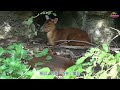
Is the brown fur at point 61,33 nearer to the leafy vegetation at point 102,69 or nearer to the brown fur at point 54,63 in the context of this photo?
the brown fur at point 54,63

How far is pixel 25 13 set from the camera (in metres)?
6.31

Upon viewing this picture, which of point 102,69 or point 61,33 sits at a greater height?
point 61,33

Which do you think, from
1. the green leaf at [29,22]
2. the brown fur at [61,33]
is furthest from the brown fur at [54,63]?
the green leaf at [29,22]

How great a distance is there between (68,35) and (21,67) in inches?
Result: 108

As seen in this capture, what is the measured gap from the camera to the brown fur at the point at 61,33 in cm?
614

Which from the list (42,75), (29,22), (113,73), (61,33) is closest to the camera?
(42,75)

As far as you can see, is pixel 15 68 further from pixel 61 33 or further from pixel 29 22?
pixel 61 33

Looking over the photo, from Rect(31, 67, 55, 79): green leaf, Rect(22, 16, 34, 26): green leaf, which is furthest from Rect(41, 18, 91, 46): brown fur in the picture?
Rect(31, 67, 55, 79): green leaf

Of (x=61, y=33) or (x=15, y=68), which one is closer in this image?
(x=15, y=68)

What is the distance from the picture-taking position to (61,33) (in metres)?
6.46

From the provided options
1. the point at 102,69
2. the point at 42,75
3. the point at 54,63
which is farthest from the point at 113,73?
the point at 54,63

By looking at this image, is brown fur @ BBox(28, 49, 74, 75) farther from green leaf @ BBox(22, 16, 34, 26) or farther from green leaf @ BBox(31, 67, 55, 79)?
green leaf @ BBox(22, 16, 34, 26)

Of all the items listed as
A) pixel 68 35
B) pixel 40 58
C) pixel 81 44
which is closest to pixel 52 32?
pixel 68 35
